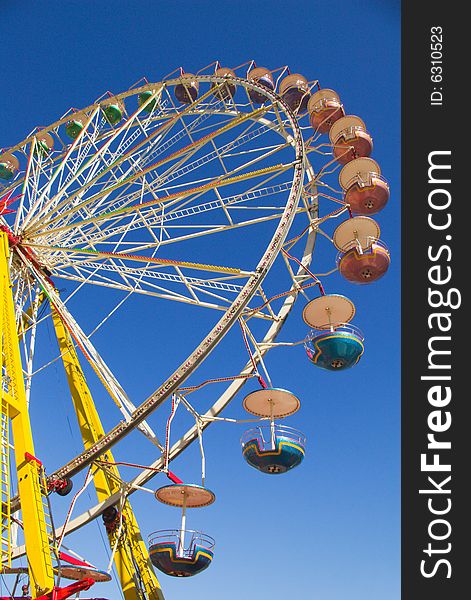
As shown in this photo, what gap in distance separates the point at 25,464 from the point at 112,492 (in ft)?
12.1

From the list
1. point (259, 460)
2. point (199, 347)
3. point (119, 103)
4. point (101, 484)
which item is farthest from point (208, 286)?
point (119, 103)

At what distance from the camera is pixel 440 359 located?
7.96 metres

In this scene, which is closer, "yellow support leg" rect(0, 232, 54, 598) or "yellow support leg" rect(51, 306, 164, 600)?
"yellow support leg" rect(0, 232, 54, 598)

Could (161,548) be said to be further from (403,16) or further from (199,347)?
(403,16)

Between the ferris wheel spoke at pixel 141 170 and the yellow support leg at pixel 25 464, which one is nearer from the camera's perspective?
the yellow support leg at pixel 25 464

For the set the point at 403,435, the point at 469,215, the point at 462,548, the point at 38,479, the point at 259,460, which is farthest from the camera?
the point at 259,460

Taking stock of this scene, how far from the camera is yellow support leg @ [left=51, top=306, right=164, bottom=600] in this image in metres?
12.0

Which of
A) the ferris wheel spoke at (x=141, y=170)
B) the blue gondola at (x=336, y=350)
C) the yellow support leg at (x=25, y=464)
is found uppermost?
the ferris wheel spoke at (x=141, y=170)

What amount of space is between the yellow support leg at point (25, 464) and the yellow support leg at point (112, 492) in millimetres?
2657

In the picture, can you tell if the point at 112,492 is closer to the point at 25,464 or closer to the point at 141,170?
the point at 25,464

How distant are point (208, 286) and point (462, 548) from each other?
7.00m

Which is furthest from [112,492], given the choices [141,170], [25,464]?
[141,170]

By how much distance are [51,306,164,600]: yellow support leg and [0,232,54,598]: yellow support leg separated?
266 centimetres

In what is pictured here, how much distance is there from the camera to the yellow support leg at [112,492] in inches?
471
